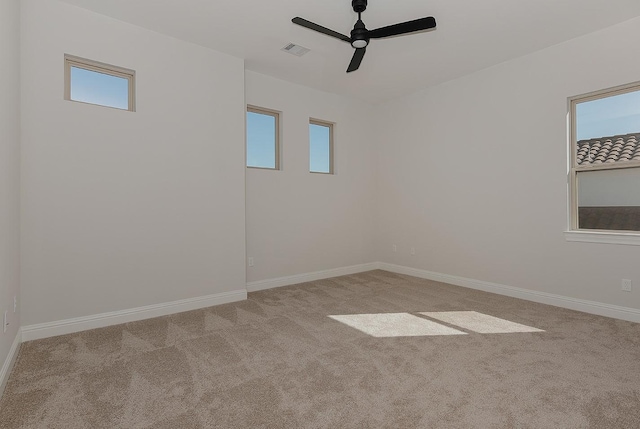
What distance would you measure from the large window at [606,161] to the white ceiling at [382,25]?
0.78 metres

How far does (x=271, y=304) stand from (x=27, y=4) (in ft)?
11.8

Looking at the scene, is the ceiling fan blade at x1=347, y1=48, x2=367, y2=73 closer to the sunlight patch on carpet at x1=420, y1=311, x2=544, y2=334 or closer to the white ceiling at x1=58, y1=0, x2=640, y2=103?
the white ceiling at x1=58, y1=0, x2=640, y2=103

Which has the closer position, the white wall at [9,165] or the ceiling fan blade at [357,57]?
the white wall at [9,165]

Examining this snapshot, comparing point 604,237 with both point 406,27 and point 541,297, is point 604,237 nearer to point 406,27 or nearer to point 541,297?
point 541,297

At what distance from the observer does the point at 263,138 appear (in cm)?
466

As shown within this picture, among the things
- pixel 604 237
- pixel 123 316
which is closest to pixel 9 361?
pixel 123 316

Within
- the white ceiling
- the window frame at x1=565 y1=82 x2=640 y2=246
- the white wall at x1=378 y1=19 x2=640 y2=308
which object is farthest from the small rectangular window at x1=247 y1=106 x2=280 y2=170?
the window frame at x1=565 y1=82 x2=640 y2=246

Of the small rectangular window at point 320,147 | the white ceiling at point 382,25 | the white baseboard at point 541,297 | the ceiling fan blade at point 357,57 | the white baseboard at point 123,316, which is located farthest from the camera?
the small rectangular window at point 320,147

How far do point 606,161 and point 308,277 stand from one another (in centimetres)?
389

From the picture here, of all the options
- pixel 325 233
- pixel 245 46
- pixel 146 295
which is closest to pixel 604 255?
pixel 325 233

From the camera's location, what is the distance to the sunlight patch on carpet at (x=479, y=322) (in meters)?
2.96

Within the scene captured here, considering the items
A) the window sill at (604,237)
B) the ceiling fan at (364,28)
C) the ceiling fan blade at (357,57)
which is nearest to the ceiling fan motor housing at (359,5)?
the ceiling fan at (364,28)

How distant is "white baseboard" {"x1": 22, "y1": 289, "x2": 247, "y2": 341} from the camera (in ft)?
9.23

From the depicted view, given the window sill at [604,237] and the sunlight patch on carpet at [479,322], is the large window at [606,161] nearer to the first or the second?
the window sill at [604,237]
